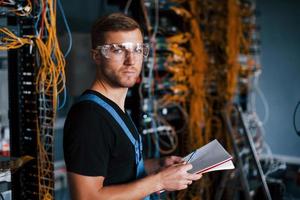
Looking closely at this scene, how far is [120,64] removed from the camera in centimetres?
158

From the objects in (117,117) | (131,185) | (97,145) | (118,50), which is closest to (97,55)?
(118,50)

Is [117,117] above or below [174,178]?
above

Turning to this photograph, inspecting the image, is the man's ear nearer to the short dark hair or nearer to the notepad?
the short dark hair

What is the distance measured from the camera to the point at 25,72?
2.07 metres

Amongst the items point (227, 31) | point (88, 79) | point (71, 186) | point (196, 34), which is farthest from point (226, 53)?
point (71, 186)

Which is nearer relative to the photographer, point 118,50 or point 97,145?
point 97,145

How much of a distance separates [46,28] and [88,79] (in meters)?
0.59

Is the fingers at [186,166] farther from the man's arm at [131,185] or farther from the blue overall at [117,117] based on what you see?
the blue overall at [117,117]

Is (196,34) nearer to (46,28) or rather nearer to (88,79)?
(88,79)

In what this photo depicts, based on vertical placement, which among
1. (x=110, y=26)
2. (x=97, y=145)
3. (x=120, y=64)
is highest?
(x=110, y=26)

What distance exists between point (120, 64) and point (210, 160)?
499mm

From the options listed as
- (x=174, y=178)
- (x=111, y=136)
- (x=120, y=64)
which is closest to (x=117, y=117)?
(x=111, y=136)

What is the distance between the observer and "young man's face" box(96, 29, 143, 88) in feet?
5.15

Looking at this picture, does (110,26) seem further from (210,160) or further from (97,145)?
(210,160)
